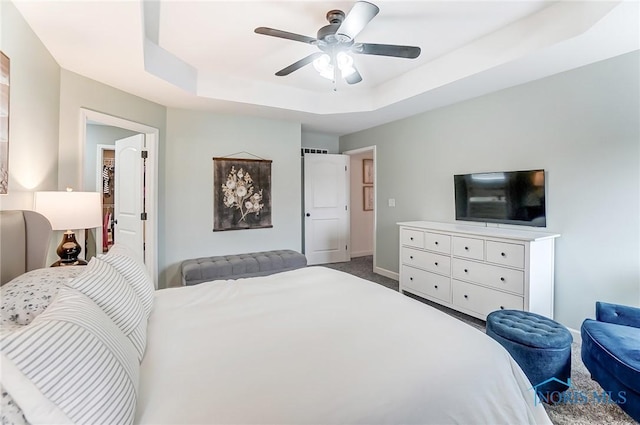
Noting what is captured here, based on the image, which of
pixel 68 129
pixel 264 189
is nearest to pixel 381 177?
pixel 264 189

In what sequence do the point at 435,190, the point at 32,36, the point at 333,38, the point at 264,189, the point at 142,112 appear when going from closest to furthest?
the point at 32,36, the point at 333,38, the point at 142,112, the point at 435,190, the point at 264,189

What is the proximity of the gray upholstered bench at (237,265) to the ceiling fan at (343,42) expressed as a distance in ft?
7.39

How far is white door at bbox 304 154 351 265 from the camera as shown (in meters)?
5.48

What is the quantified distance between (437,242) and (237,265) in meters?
2.36

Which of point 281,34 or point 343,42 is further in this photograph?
point 343,42

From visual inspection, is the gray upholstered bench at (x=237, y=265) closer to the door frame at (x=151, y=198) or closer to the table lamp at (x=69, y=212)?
the door frame at (x=151, y=198)

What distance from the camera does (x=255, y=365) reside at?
1.13 metres

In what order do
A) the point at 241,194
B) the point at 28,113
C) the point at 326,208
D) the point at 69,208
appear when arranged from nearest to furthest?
the point at 28,113 → the point at 69,208 → the point at 241,194 → the point at 326,208

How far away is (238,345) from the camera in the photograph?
1.27 meters

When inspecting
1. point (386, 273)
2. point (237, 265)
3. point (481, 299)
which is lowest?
point (386, 273)

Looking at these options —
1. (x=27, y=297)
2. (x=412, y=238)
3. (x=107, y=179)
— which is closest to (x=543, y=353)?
(x=412, y=238)

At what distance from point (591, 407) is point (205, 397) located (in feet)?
7.42

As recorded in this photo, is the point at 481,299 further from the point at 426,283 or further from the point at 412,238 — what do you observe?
the point at 412,238

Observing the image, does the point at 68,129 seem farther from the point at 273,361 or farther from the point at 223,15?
the point at 273,361
